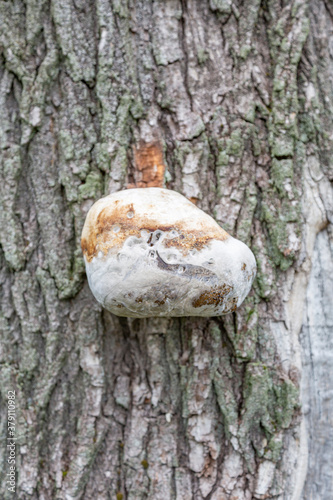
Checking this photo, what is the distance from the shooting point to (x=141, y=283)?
134cm

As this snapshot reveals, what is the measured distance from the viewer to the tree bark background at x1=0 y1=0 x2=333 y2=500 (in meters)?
1.70

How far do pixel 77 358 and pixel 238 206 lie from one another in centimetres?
104

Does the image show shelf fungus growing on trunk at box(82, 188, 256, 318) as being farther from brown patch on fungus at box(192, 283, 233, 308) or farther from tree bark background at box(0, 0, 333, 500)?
tree bark background at box(0, 0, 333, 500)

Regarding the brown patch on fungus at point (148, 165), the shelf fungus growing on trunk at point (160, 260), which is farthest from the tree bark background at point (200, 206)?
the shelf fungus growing on trunk at point (160, 260)

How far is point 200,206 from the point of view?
5.68 ft

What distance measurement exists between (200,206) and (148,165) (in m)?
0.31

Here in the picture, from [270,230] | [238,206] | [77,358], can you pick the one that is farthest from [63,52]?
[77,358]

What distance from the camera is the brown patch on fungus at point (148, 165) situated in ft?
5.69

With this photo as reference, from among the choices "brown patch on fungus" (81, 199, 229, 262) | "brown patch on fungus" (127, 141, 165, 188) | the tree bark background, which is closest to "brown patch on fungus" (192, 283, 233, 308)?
"brown patch on fungus" (81, 199, 229, 262)

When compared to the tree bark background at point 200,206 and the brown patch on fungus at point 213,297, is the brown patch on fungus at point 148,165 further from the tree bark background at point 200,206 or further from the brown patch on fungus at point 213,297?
the brown patch on fungus at point 213,297

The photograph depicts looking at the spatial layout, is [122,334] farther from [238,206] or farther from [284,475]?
[284,475]

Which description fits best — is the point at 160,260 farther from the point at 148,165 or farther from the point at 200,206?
the point at 148,165

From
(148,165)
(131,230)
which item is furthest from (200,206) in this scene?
(131,230)

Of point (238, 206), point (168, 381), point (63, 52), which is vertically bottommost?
point (168, 381)
